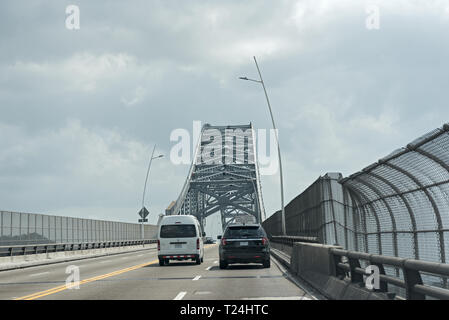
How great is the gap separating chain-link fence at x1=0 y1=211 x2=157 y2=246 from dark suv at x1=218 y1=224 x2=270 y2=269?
1597 cm

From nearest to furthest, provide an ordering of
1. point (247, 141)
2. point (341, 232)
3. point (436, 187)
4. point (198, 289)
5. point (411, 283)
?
point (411, 283) < point (436, 187) < point (198, 289) < point (341, 232) < point (247, 141)

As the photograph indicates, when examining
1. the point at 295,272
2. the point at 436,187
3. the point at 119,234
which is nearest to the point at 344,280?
the point at 436,187

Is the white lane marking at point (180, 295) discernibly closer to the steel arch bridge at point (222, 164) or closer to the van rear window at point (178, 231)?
the van rear window at point (178, 231)

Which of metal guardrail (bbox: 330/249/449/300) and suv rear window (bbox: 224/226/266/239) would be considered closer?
metal guardrail (bbox: 330/249/449/300)

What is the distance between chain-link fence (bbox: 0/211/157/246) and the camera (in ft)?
112

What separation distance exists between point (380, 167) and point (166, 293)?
17.6 feet

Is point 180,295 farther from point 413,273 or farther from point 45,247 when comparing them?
point 45,247

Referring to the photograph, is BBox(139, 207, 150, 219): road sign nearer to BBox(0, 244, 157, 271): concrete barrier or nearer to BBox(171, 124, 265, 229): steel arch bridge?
BBox(0, 244, 157, 271): concrete barrier

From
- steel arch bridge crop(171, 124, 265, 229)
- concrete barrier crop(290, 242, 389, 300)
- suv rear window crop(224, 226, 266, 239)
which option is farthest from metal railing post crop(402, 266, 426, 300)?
steel arch bridge crop(171, 124, 265, 229)

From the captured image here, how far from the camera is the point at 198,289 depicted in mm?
14031

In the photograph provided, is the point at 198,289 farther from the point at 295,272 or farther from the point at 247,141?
the point at 247,141

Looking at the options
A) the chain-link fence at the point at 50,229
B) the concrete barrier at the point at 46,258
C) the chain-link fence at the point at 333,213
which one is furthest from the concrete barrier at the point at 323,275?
the chain-link fence at the point at 50,229

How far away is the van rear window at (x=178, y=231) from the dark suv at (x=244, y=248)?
4.09 m
